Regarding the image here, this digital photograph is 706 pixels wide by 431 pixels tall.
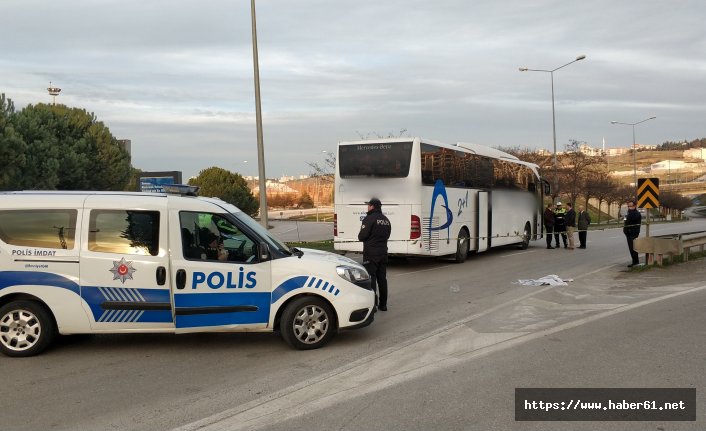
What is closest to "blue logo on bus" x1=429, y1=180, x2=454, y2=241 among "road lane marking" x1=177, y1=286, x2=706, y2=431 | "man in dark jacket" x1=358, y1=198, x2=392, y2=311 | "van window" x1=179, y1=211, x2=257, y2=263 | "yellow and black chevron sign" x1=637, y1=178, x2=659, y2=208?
"yellow and black chevron sign" x1=637, y1=178, x2=659, y2=208

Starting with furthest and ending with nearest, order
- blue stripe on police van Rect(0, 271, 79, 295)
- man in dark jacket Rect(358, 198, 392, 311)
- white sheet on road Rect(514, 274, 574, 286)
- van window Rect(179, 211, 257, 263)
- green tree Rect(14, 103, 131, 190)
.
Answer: green tree Rect(14, 103, 131, 190), white sheet on road Rect(514, 274, 574, 286), man in dark jacket Rect(358, 198, 392, 311), van window Rect(179, 211, 257, 263), blue stripe on police van Rect(0, 271, 79, 295)

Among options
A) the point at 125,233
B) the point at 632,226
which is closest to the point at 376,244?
the point at 125,233

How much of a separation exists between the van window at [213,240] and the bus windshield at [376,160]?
8.25 meters

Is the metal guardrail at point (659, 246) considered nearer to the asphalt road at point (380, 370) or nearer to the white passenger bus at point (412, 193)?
the white passenger bus at point (412, 193)

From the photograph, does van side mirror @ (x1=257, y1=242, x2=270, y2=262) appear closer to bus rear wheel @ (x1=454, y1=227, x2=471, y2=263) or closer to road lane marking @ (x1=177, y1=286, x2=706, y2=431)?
road lane marking @ (x1=177, y1=286, x2=706, y2=431)

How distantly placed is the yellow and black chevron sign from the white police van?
37.0 ft

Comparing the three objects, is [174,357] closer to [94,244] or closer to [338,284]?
A: [94,244]

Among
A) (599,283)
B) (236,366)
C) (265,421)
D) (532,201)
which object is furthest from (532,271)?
(265,421)

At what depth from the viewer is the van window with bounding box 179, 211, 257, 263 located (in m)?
6.64

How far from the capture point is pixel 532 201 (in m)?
22.0

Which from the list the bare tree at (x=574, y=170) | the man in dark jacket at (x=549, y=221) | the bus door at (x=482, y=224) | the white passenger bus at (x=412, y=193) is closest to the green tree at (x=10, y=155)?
the white passenger bus at (x=412, y=193)

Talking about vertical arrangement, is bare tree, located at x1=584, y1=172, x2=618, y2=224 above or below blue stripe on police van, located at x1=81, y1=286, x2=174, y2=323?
above

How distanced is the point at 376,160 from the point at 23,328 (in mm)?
9715

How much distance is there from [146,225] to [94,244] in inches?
23.7
